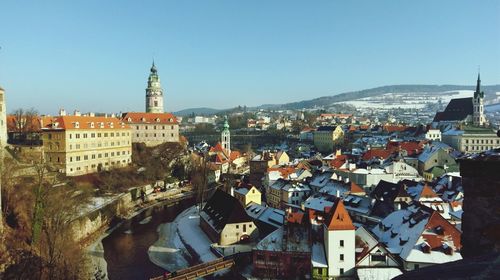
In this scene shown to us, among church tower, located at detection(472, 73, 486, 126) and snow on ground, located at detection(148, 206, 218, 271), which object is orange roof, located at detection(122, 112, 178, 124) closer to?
snow on ground, located at detection(148, 206, 218, 271)

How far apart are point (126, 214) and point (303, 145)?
197 ft

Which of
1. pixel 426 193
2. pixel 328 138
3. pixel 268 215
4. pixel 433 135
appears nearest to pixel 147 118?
pixel 268 215

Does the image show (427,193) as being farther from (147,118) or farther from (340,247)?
(147,118)

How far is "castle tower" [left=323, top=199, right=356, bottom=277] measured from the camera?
2170 cm

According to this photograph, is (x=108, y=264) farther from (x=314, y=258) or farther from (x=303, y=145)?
(x=303, y=145)

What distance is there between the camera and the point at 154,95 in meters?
73.1

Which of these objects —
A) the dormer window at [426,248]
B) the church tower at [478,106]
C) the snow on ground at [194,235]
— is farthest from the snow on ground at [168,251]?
the church tower at [478,106]

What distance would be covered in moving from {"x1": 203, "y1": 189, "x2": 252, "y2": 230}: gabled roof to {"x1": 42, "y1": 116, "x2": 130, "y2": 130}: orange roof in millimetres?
19751

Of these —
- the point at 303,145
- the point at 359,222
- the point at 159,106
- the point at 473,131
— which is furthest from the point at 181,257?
the point at 303,145

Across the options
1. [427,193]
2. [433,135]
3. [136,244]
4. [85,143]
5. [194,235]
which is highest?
[85,143]

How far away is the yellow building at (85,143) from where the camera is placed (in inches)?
1698

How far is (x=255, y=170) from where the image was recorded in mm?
49688

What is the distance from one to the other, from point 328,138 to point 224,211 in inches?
2514

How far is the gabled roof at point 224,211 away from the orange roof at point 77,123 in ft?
64.8
